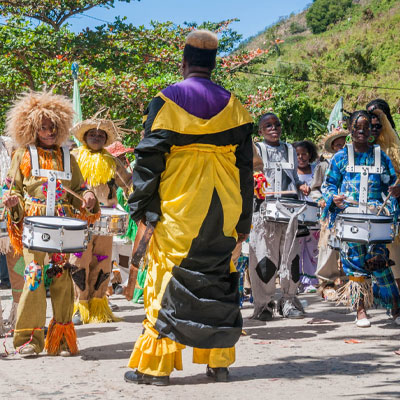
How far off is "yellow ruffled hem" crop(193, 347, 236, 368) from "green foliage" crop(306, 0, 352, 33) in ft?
230

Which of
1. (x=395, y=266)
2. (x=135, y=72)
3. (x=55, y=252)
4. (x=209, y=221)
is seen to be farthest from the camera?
(x=135, y=72)

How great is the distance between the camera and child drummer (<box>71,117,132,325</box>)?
317 inches

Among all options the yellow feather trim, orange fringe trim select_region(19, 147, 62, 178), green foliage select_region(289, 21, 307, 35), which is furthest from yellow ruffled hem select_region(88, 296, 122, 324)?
green foliage select_region(289, 21, 307, 35)

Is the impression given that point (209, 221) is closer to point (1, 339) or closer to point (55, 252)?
point (55, 252)

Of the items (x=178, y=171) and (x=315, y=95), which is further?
(x=315, y=95)

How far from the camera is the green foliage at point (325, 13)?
235 feet

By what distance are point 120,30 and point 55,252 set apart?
1400 cm

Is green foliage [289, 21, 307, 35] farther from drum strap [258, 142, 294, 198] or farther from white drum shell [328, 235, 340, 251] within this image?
white drum shell [328, 235, 340, 251]

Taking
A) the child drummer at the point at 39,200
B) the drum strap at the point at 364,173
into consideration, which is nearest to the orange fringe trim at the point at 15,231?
the child drummer at the point at 39,200

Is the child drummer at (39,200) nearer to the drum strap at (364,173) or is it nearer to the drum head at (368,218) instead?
the drum head at (368,218)

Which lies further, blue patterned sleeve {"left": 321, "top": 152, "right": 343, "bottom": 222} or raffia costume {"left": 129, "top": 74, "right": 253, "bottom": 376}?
blue patterned sleeve {"left": 321, "top": 152, "right": 343, "bottom": 222}

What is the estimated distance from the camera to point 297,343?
6.57m

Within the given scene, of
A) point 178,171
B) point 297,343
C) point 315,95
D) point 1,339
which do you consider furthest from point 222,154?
point 315,95

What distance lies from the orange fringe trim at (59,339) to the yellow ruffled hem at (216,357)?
1540 millimetres
